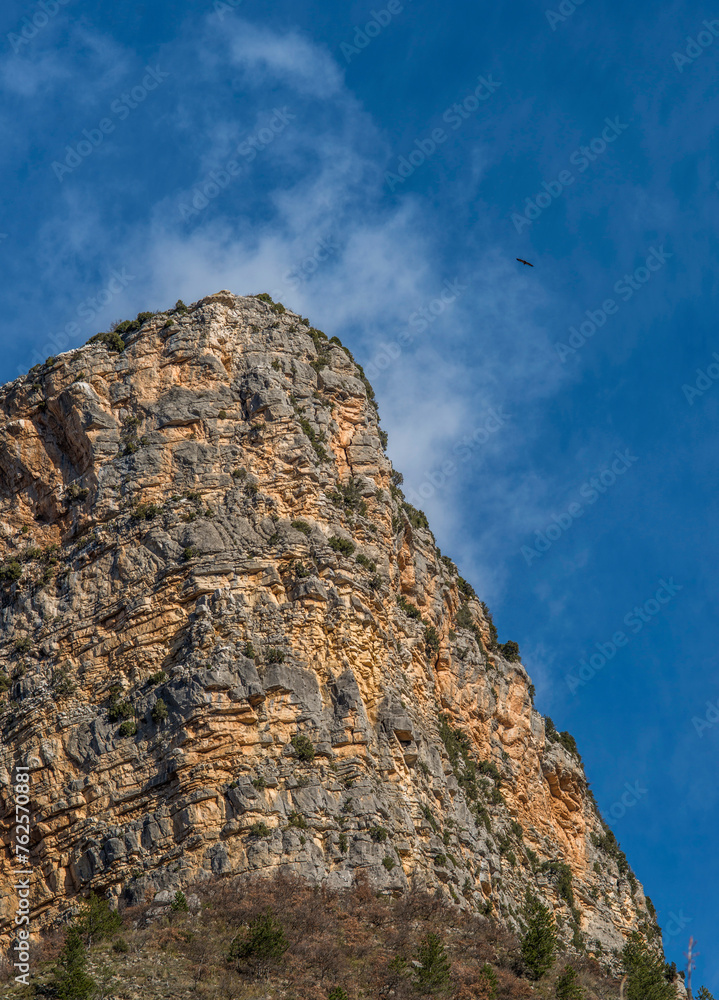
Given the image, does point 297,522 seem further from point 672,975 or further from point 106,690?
point 672,975

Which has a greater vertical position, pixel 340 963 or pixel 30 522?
pixel 30 522

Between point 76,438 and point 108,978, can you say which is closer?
point 108,978

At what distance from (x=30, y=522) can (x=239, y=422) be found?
10144mm

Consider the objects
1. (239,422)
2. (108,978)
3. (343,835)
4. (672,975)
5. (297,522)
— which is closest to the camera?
(108,978)

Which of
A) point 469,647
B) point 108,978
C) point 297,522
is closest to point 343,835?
point 108,978

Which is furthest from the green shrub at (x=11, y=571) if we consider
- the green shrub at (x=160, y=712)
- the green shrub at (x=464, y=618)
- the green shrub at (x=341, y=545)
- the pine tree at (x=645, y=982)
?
the pine tree at (x=645, y=982)

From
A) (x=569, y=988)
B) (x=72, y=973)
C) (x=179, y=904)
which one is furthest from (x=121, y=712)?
(x=569, y=988)

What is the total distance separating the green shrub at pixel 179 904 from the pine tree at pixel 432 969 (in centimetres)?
731

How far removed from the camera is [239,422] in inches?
2034

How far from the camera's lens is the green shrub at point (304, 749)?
41.9 m

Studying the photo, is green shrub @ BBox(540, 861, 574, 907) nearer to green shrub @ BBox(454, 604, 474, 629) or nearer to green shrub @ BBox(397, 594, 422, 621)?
green shrub @ BBox(454, 604, 474, 629)

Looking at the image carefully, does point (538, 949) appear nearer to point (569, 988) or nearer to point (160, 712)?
point (569, 988)

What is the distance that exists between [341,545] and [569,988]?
62.8ft

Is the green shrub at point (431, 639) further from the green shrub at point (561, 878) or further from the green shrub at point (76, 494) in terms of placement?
the green shrub at point (76, 494)
